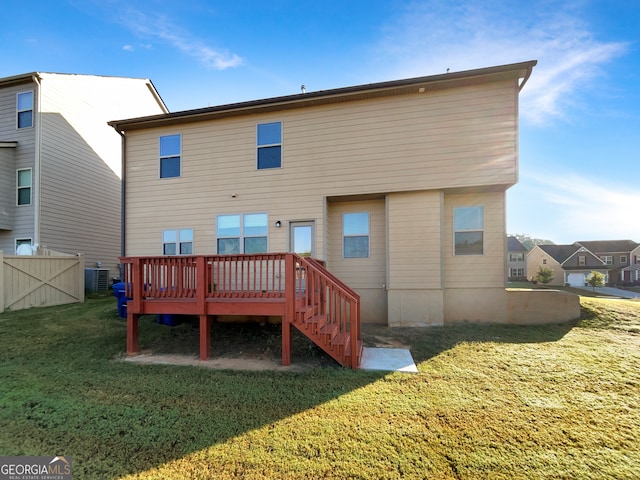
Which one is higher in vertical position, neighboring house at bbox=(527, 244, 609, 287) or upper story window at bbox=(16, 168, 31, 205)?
upper story window at bbox=(16, 168, 31, 205)

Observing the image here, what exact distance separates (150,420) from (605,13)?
12.9m

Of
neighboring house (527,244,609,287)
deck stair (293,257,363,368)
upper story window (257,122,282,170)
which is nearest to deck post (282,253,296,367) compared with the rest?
deck stair (293,257,363,368)

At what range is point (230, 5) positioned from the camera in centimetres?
798

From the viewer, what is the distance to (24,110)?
1055 centimetres

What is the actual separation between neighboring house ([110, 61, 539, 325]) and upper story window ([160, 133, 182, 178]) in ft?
0.14

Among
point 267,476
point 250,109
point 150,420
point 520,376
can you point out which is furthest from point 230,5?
point 520,376

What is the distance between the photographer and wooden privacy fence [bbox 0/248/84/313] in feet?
25.5

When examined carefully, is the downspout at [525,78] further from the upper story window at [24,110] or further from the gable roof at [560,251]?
the gable roof at [560,251]

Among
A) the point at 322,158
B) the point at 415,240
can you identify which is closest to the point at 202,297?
the point at 322,158

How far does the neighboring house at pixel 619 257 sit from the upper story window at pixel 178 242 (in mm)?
52885

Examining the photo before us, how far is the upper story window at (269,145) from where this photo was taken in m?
7.67

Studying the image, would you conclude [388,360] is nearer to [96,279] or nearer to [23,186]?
[96,279]

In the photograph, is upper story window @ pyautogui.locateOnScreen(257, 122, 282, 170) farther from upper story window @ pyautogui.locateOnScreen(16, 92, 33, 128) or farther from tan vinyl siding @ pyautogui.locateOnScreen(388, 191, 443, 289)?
upper story window @ pyautogui.locateOnScreen(16, 92, 33, 128)

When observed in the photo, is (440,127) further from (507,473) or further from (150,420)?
(150,420)
